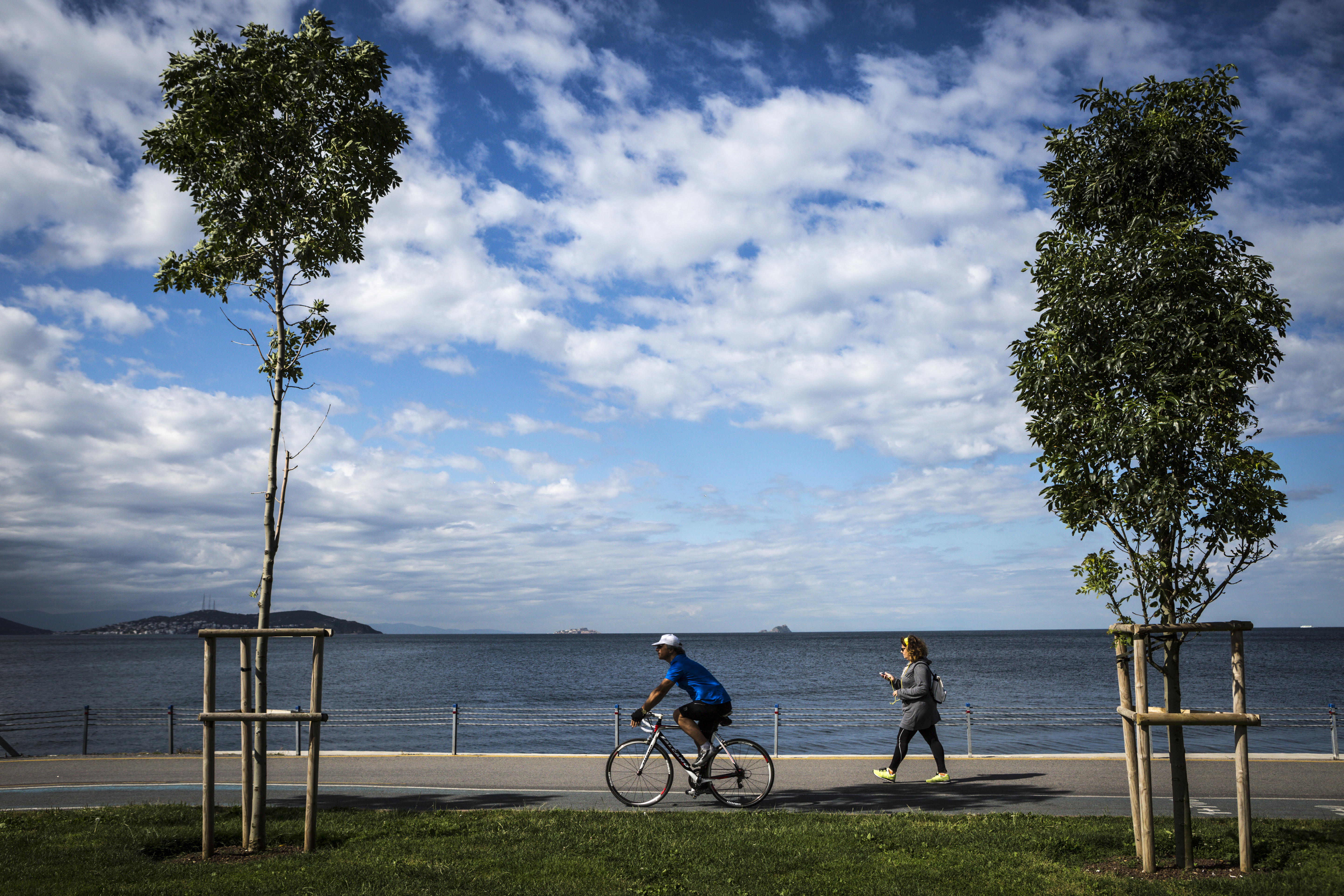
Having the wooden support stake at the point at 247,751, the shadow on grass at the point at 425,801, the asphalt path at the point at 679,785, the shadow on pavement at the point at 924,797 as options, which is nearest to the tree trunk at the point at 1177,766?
the asphalt path at the point at 679,785

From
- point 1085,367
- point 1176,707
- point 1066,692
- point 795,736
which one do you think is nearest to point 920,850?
point 1176,707

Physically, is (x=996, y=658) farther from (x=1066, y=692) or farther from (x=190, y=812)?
(x=190, y=812)

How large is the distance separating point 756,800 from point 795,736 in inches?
708

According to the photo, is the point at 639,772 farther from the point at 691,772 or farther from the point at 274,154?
the point at 274,154

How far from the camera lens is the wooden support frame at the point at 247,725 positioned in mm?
7480

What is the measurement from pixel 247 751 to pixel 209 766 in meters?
0.35

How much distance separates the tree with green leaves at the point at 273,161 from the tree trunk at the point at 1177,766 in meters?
8.08

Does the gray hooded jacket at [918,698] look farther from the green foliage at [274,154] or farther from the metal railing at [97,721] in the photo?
the metal railing at [97,721]

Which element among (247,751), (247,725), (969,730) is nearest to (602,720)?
(969,730)

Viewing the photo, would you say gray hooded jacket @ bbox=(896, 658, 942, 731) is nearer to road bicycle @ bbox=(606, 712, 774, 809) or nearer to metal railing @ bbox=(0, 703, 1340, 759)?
road bicycle @ bbox=(606, 712, 774, 809)

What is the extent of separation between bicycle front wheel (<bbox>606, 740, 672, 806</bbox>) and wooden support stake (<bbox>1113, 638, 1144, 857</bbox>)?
4975mm

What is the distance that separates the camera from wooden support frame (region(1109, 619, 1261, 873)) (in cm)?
674

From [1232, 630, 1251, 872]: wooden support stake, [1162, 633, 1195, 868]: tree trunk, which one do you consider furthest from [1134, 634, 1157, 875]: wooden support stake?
[1232, 630, 1251, 872]: wooden support stake

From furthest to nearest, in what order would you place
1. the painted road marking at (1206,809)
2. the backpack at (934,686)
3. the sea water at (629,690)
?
1. the sea water at (629,690)
2. the backpack at (934,686)
3. the painted road marking at (1206,809)
